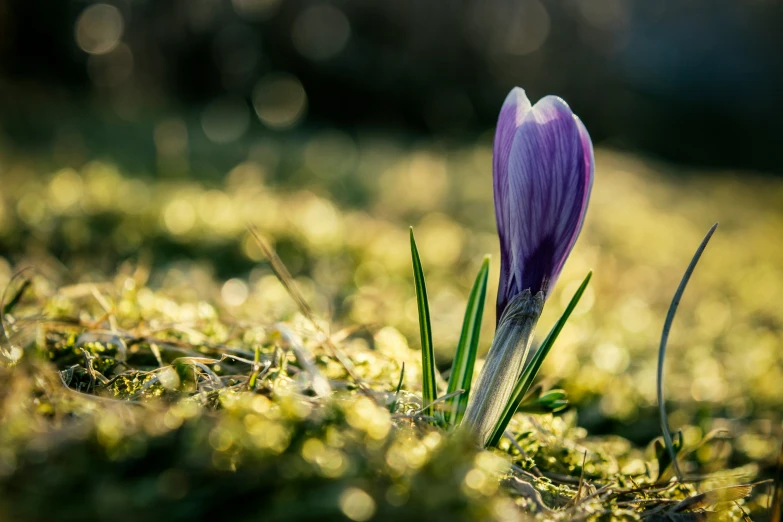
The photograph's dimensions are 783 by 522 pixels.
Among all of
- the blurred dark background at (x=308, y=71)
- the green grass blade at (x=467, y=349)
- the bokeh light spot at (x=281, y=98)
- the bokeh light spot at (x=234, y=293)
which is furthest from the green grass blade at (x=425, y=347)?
the bokeh light spot at (x=281, y=98)

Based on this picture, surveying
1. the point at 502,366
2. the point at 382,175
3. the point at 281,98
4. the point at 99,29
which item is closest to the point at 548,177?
the point at 502,366

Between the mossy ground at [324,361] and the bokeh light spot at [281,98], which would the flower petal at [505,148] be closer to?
the mossy ground at [324,361]

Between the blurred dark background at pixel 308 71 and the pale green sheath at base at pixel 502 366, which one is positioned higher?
the pale green sheath at base at pixel 502 366

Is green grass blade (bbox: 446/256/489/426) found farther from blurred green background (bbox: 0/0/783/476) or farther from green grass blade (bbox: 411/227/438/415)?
blurred green background (bbox: 0/0/783/476)

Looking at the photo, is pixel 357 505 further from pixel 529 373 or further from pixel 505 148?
pixel 505 148

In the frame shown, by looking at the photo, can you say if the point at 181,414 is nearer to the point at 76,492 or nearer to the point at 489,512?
the point at 76,492

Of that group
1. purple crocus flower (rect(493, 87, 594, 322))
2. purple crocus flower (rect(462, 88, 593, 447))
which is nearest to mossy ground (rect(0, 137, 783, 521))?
purple crocus flower (rect(462, 88, 593, 447))
